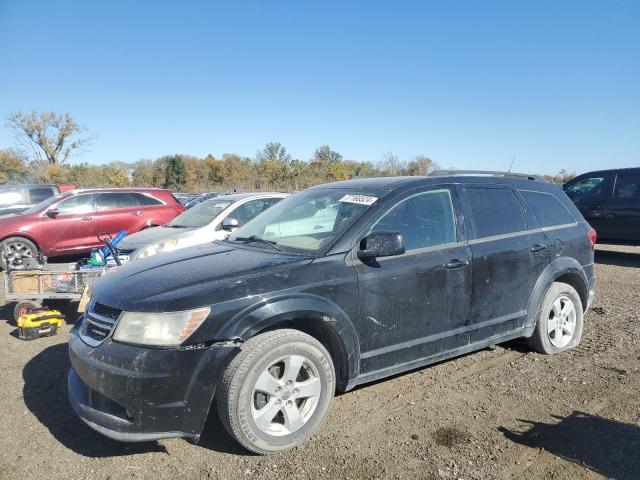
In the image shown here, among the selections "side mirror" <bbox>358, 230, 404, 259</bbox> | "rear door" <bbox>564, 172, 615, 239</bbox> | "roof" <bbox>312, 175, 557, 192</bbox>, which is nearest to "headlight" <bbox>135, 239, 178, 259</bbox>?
"roof" <bbox>312, 175, 557, 192</bbox>

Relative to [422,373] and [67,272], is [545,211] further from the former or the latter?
[67,272]

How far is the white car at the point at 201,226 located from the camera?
6.89 m

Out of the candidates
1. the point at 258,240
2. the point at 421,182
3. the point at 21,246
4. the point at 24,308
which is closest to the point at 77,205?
the point at 21,246

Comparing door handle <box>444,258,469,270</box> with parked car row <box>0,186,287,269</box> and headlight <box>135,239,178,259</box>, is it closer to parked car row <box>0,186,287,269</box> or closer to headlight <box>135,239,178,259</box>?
parked car row <box>0,186,287,269</box>

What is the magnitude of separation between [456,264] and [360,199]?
0.92 meters

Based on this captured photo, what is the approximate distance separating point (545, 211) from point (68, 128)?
6022 centimetres

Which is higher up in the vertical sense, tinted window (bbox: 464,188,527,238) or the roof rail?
the roof rail

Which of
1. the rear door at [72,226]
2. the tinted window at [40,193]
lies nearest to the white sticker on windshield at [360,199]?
the rear door at [72,226]

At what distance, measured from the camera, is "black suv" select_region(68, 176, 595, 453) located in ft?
9.05

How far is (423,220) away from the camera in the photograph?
12.6 ft

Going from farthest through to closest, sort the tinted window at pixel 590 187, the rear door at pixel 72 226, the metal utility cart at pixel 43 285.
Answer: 1. the tinted window at pixel 590 187
2. the rear door at pixel 72 226
3. the metal utility cart at pixel 43 285

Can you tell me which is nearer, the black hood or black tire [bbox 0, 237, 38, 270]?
the black hood

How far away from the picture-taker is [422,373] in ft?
14.0

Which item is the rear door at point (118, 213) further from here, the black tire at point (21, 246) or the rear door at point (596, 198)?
the rear door at point (596, 198)
